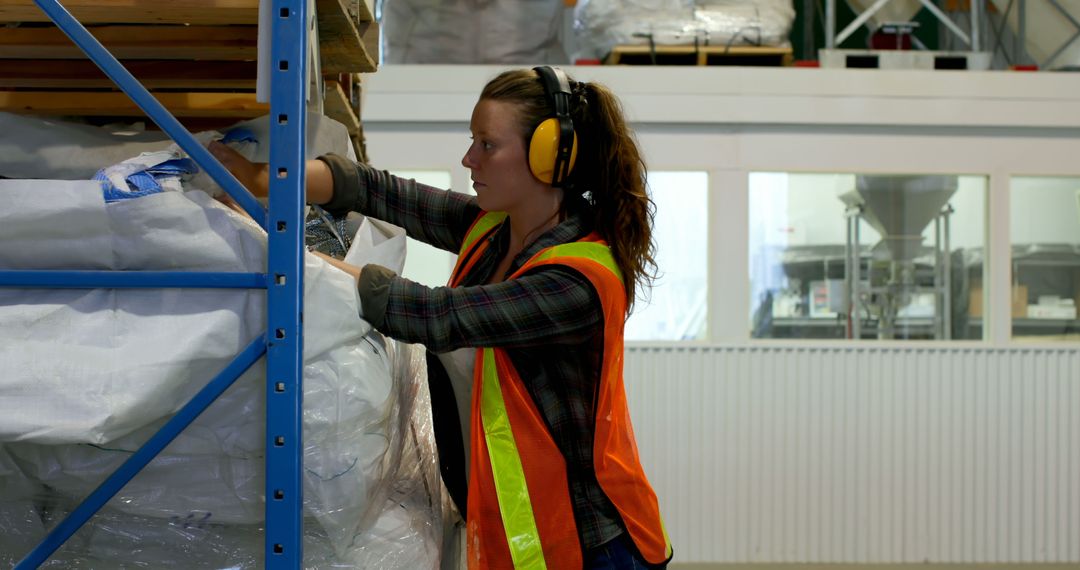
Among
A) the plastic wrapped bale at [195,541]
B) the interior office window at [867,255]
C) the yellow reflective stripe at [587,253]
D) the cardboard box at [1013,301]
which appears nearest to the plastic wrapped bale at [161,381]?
the plastic wrapped bale at [195,541]

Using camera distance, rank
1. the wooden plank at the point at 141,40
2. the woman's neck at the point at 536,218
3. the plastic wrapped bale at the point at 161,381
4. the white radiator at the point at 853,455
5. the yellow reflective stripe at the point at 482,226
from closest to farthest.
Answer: the plastic wrapped bale at the point at 161,381 → the wooden plank at the point at 141,40 → the woman's neck at the point at 536,218 → the yellow reflective stripe at the point at 482,226 → the white radiator at the point at 853,455

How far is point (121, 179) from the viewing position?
142 cm

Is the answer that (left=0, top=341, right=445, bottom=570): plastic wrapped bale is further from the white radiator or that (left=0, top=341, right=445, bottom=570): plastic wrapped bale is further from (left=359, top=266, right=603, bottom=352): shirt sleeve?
the white radiator

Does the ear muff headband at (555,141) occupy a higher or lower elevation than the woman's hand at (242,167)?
higher

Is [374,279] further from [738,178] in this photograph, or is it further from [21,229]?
[738,178]

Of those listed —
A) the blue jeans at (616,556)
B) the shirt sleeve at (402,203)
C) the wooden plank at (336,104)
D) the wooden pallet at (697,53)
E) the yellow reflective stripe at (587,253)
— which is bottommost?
the blue jeans at (616,556)

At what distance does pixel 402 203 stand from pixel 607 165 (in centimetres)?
44

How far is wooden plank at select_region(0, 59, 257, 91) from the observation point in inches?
70.1

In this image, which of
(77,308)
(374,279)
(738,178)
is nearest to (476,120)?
(374,279)

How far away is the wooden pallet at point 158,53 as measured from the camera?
4.84 feet

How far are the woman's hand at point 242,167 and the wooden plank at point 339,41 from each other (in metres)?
0.26

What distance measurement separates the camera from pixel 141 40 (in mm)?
1656

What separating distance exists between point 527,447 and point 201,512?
1.75 feet

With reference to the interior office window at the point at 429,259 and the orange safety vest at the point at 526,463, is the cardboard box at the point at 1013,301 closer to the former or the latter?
the interior office window at the point at 429,259
